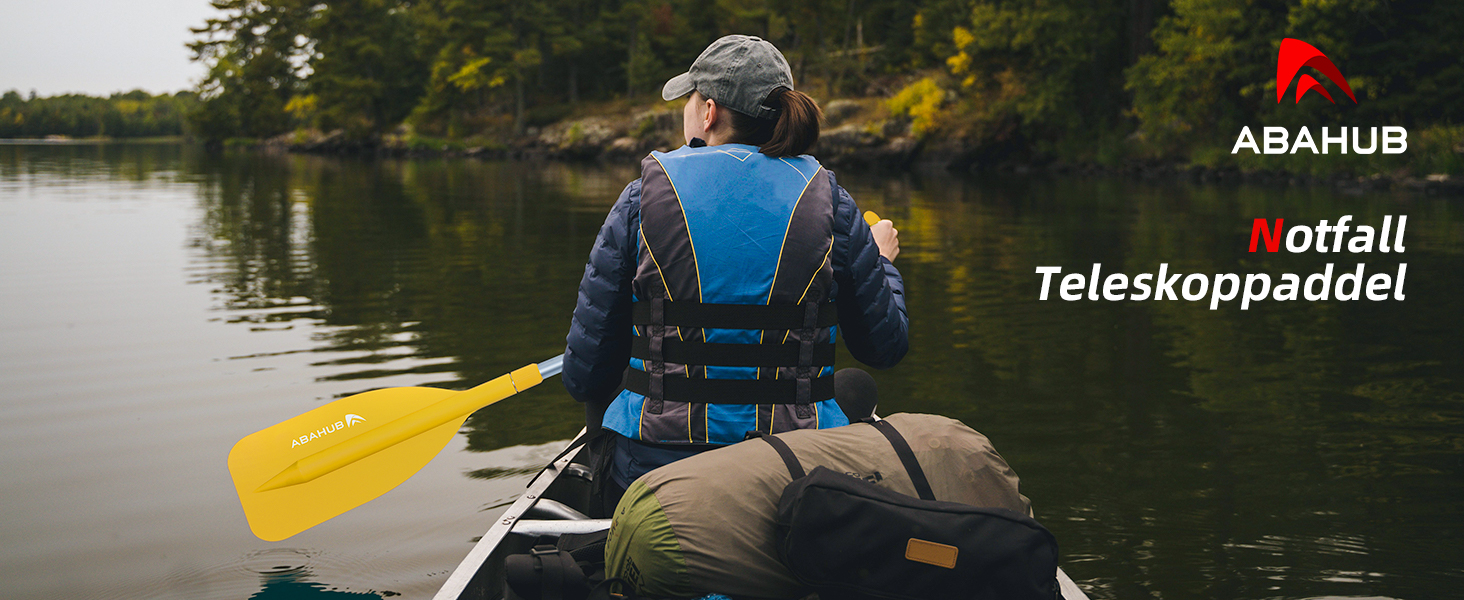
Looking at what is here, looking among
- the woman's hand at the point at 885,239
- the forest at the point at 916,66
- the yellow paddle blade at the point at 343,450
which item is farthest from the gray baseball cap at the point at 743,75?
the forest at the point at 916,66

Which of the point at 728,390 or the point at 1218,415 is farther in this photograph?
the point at 1218,415

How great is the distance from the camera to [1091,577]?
3.72 m

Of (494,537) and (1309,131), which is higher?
(1309,131)

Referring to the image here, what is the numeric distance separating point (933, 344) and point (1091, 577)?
3.95m

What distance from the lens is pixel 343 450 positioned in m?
3.81

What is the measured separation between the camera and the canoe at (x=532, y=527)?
2574mm

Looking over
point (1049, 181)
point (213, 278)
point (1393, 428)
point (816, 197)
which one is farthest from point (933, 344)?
point (1049, 181)

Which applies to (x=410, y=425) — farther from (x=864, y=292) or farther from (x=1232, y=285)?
(x=1232, y=285)

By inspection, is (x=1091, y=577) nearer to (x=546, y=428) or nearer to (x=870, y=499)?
(x=870, y=499)

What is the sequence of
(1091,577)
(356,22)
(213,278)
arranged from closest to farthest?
(1091,577) → (213,278) → (356,22)

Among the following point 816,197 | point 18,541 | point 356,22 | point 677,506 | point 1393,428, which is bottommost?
point 18,541

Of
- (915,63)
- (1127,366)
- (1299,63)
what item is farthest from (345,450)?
(915,63)

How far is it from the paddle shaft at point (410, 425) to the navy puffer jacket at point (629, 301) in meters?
0.79

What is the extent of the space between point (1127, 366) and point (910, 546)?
17.3ft
